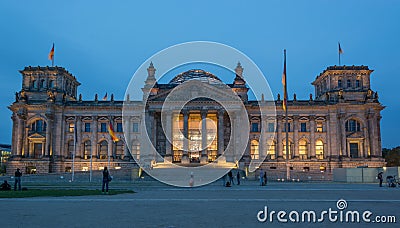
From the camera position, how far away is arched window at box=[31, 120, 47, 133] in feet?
277

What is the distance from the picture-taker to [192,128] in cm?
8688

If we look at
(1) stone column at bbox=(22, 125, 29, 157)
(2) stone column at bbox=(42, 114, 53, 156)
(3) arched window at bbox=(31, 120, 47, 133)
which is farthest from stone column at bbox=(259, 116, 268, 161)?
(1) stone column at bbox=(22, 125, 29, 157)

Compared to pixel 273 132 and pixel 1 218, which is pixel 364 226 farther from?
pixel 273 132

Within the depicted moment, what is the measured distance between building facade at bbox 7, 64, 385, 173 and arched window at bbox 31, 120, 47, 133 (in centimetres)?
20

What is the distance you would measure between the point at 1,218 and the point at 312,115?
77616 mm

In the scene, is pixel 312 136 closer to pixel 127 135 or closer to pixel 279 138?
pixel 279 138

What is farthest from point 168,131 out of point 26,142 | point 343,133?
point 343,133

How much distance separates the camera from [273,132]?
85250mm

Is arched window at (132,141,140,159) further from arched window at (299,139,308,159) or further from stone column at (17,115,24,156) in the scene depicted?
arched window at (299,139,308,159)

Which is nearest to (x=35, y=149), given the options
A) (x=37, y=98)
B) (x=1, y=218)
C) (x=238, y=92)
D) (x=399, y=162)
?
(x=37, y=98)

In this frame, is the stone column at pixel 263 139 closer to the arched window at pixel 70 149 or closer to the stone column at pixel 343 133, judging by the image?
the stone column at pixel 343 133

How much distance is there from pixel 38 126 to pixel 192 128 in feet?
106

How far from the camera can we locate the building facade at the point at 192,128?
82.2 metres

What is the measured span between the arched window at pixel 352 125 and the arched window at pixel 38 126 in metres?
63.5
